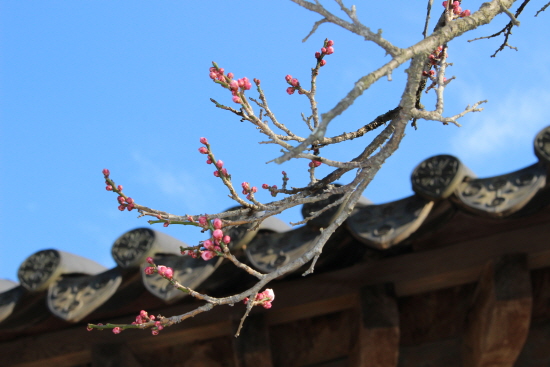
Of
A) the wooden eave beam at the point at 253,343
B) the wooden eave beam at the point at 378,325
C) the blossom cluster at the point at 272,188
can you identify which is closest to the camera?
the blossom cluster at the point at 272,188

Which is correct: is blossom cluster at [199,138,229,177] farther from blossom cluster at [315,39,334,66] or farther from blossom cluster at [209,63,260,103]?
blossom cluster at [315,39,334,66]

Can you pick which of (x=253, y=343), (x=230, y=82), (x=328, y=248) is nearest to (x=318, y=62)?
(x=230, y=82)

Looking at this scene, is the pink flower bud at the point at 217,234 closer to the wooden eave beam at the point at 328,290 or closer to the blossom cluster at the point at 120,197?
the blossom cluster at the point at 120,197

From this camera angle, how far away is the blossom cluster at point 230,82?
185cm

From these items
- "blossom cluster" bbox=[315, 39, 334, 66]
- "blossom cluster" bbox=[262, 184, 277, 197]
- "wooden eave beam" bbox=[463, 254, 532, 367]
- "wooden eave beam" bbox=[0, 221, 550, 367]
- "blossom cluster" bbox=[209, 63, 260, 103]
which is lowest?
"wooden eave beam" bbox=[463, 254, 532, 367]

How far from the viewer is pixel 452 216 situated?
10.3ft

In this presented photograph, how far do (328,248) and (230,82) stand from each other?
1.55 metres

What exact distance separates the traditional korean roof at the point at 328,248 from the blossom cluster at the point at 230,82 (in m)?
1.27

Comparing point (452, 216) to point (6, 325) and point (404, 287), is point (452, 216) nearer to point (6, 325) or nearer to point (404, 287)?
point (404, 287)

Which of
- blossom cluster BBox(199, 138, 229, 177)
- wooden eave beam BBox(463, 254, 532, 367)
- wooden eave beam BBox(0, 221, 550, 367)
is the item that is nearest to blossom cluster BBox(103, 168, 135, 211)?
blossom cluster BBox(199, 138, 229, 177)

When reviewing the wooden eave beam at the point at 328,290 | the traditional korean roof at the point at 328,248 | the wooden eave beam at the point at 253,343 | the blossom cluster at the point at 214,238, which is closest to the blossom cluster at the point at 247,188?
the blossom cluster at the point at 214,238

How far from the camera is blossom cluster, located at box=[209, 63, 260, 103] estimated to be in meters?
1.85

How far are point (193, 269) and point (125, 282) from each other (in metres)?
0.37

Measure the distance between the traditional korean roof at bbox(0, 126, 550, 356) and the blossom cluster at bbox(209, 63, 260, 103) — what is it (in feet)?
4.17
